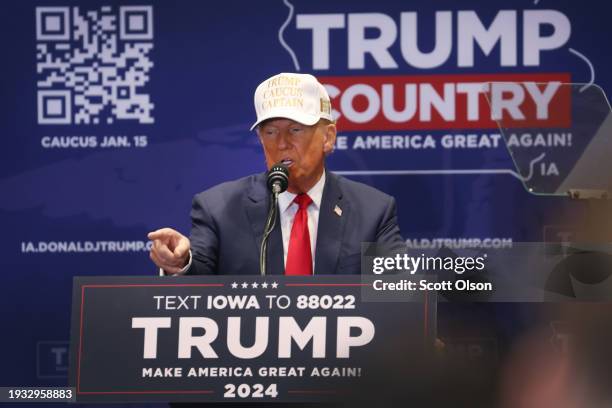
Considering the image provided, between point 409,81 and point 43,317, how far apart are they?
208 centimetres

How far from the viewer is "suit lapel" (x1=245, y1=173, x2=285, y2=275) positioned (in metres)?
2.53

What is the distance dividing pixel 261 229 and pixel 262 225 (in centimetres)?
1

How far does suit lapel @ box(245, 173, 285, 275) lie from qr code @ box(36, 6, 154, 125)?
5.39 feet

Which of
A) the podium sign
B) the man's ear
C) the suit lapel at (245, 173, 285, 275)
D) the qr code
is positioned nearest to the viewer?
the podium sign

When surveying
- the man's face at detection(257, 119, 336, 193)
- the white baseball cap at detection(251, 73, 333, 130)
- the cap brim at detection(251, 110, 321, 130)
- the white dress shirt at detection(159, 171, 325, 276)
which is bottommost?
the white dress shirt at detection(159, 171, 325, 276)

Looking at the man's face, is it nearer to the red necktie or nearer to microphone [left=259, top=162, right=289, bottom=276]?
the red necktie

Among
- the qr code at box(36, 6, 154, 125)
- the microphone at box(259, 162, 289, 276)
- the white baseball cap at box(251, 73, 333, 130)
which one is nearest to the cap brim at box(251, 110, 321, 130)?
the white baseball cap at box(251, 73, 333, 130)

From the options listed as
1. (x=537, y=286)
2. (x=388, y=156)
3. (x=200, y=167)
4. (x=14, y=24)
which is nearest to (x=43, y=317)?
(x=200, y=167)

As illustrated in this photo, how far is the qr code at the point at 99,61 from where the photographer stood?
13.5 ft

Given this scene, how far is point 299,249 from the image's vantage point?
8.43 ft

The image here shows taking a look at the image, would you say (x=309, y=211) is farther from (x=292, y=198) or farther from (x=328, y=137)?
(x=328, y=137)

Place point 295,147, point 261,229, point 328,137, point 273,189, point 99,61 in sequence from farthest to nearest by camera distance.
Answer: point 99,61 → point 328,137 → point 295,147 → point 261,229 → point 273,189

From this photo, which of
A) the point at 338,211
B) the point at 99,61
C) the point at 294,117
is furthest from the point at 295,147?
the point at 99,61

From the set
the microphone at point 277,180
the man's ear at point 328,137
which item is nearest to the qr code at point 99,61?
the man's ear at point 328,137
